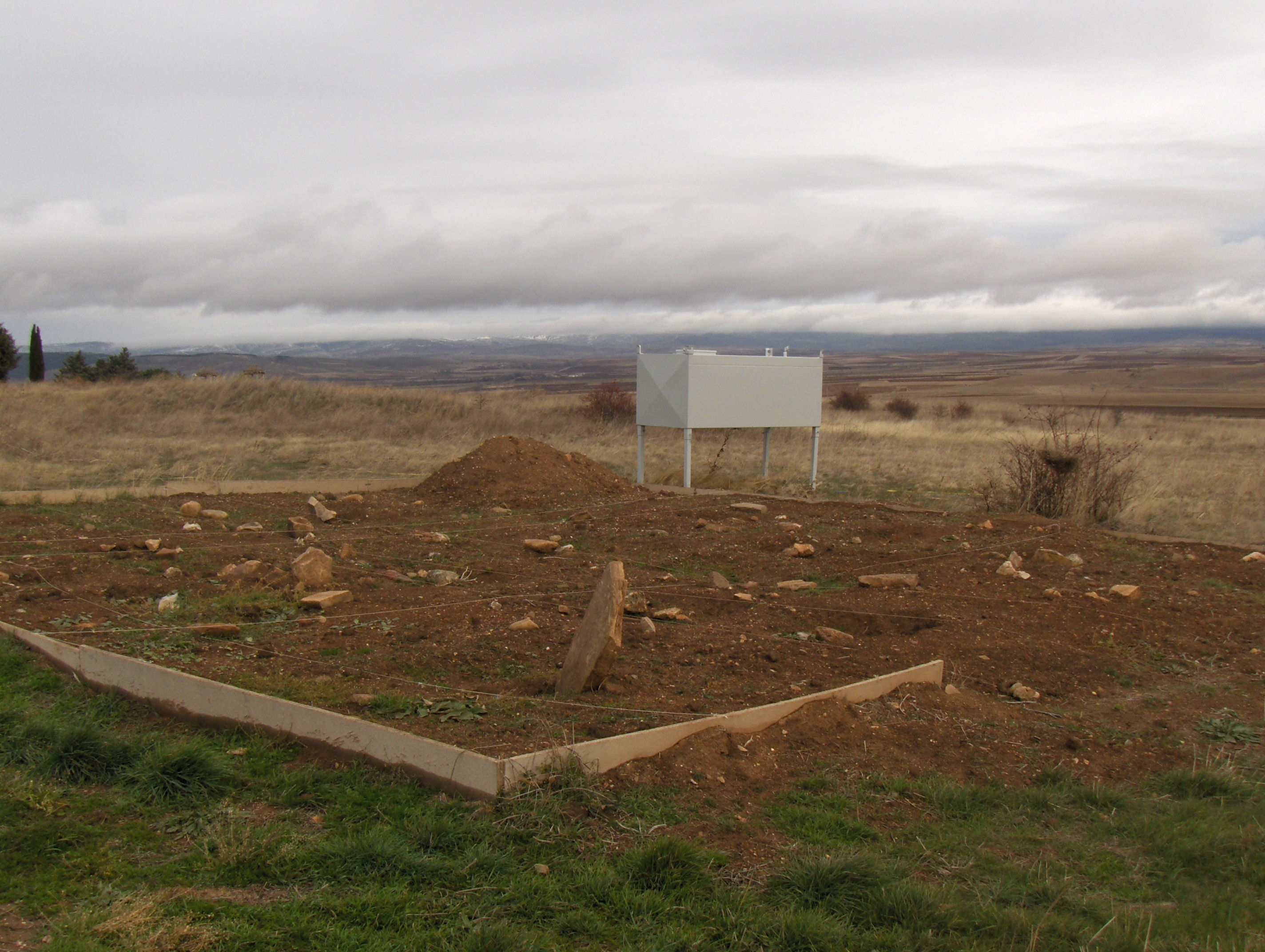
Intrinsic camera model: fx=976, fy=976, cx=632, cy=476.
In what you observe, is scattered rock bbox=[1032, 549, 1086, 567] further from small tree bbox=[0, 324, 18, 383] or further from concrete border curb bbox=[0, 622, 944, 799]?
small tree bbox=[0, 324, 18, 383]

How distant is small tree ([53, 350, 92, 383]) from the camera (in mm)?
46938

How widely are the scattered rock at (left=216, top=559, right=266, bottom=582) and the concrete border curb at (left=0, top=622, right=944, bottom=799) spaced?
2149 mm

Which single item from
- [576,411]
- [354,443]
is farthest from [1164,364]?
[354,443]

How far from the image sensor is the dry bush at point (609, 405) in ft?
122

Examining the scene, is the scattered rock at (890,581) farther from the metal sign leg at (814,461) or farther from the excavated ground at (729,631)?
the metal sign leg at (814,461)

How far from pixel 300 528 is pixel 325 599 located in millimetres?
3663

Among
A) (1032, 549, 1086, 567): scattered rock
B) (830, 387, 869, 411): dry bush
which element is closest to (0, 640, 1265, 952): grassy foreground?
(1032, 549, 1086, 567): scattered rock

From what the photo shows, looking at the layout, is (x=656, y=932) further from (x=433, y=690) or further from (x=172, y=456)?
(x=172, y=456)

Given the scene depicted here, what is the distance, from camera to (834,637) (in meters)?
7.08

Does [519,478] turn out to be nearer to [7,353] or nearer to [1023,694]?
[1023,694]

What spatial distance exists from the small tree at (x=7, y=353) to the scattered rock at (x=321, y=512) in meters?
43.7

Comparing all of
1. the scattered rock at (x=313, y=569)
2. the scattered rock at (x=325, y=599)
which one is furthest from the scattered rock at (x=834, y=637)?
the scattered rock at (x=313, y=569)

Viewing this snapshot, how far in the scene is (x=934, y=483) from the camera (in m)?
17.6

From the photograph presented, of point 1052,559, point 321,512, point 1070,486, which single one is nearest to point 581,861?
point 1052,559
